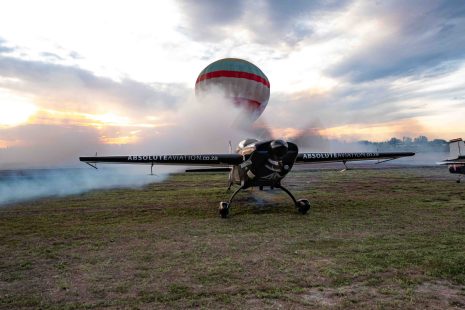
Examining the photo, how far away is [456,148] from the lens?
2780cm

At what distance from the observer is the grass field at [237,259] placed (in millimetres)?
5117

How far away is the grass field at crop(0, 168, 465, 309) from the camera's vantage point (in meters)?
5.12

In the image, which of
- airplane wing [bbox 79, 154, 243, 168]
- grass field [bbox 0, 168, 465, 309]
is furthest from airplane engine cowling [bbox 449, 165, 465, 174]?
airplane wing [bbox 79, 154, 243, 168]

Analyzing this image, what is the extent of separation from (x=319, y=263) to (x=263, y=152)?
6440mm

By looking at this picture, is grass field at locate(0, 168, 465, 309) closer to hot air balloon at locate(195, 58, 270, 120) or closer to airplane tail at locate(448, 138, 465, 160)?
airplane tail at locate(448, 138, 465, 160)

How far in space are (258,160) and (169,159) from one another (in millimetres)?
4679

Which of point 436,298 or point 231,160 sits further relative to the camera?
point 231,160

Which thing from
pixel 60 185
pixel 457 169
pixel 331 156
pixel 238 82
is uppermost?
pixel 238 82

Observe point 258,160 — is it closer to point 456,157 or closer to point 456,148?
point 456,157

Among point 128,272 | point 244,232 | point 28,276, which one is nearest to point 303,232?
point 244,232

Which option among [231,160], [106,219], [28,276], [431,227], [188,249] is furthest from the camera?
[231,160]

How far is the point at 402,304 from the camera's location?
4762 millimetres

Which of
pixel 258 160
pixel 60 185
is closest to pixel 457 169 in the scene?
pixel 258 160

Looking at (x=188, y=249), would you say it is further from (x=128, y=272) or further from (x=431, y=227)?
(x=431, y=227)
